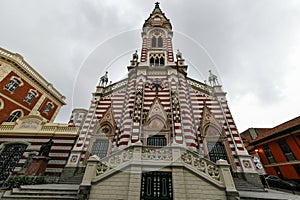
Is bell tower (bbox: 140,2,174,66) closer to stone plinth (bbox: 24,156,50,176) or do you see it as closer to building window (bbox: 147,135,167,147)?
building window (bbox: 147,135,167,147)

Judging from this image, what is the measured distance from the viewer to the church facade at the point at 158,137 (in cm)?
626

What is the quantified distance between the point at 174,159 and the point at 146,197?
220 cm

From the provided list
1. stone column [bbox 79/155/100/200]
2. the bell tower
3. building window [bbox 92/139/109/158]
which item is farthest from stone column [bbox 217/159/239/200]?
the bell tower

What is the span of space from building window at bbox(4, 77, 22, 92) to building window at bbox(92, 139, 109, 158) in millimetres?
16502

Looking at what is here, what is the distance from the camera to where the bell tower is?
18.2 metres

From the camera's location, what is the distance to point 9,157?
11.9m

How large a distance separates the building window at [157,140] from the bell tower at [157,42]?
951 cm

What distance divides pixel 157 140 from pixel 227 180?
6.10 metres

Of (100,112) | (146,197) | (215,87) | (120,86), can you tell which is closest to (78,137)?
(100,112)

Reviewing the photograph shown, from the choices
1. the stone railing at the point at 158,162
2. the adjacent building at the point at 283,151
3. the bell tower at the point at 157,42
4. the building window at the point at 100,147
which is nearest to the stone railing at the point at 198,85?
the bell tower at the point at 157,42

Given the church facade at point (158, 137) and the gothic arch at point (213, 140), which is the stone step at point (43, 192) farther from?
the gothic arch at point (213, 140)

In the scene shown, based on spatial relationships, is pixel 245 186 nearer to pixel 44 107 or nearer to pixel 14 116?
pixel 14 116

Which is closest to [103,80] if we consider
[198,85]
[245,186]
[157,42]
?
[157,42]

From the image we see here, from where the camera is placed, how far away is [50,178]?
10031 millimetres
